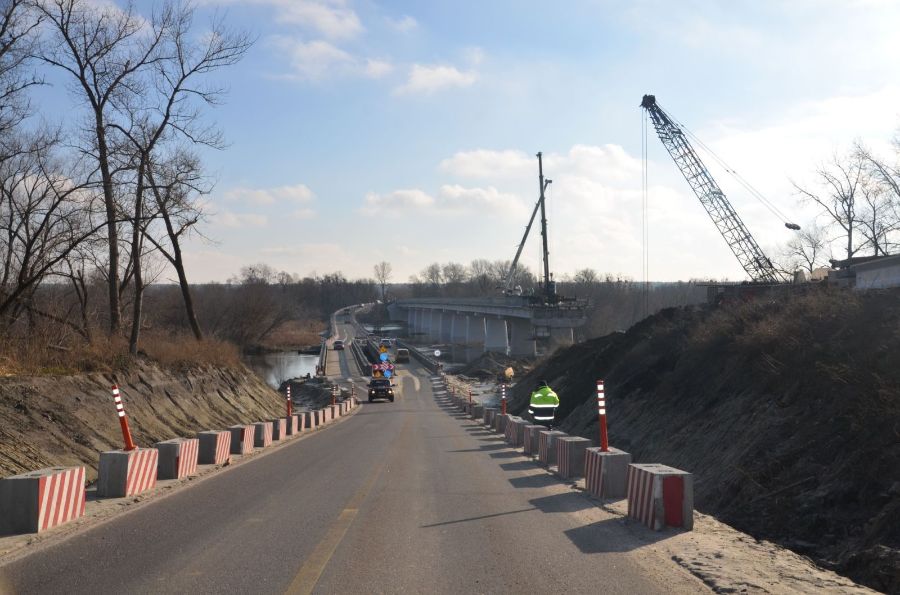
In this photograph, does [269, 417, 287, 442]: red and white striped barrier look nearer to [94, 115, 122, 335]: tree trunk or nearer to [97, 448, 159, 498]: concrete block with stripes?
[94, 115, 122, 335]: tree trunk

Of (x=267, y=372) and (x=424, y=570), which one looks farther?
(x=267, y=372)

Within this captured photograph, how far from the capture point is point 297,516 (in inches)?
430

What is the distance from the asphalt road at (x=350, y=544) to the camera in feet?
24.2

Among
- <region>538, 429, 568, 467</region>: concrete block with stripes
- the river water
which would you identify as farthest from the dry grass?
the river water

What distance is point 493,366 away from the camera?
95875 mm

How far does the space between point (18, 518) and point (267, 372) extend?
293 ft

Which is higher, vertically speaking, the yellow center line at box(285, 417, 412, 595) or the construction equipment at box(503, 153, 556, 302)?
the construction equipment at box(503, 153, 556, 302)

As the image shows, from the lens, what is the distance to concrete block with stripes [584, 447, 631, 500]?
41.8 feet

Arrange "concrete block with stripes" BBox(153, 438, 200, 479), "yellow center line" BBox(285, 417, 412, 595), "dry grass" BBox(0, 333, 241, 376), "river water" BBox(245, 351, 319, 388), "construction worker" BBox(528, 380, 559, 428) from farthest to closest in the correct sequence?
"river water" BBox(245, 351, 319, 388) → "construction worker" BBox(528, 380, 559, 428) → "dry grass" BBox(0, 333, 241, 376) → "concrete block with stripes" BBox(153, 438, 200, 479) → "yellow center line" BBox(285, 417, 412, 595)

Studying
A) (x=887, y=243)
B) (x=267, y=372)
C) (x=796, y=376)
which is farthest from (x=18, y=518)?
(x=267, y=372)

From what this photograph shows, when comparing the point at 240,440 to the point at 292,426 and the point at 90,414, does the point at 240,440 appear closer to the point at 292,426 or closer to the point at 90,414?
the point at 90,414

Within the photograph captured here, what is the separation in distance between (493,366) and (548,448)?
7747 centimetres

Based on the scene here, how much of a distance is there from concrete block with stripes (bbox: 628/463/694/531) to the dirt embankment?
10.8m

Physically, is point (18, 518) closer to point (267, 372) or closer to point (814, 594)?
point (814, 594)
